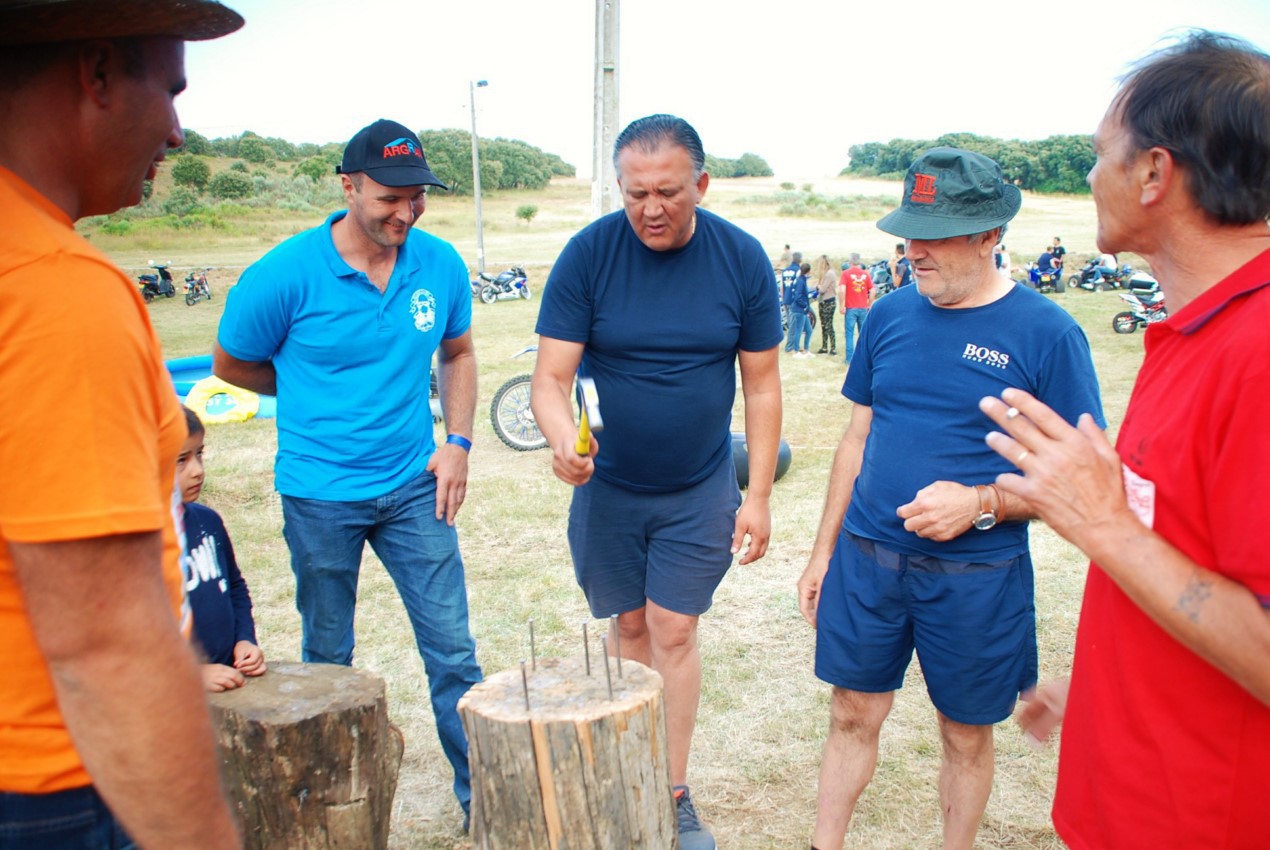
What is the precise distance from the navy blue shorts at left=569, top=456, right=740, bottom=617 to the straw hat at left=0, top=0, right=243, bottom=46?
90.5 inches

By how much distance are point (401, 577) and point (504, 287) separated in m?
24.2

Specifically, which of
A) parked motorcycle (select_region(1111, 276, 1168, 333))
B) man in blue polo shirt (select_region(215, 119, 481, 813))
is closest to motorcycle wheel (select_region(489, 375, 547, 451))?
man in blue polo shirt (select_region(215, 119, 481, 813))

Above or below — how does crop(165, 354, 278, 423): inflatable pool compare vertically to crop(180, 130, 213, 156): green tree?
below

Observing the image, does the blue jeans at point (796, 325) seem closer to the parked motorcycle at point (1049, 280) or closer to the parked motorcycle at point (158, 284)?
the parked motorcycle at point (1049, 280)

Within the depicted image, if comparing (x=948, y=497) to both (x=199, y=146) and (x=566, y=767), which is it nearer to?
(x=566, y=767)

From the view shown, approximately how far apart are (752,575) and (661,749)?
346 cm

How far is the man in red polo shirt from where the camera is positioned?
1.42m

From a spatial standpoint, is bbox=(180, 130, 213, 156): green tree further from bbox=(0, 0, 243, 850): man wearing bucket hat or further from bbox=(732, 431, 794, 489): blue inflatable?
bbox=(0, 0, 243, 850): man wearing bucket hat

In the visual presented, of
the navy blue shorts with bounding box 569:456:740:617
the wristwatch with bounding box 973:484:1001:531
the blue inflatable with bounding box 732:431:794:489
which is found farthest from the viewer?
the blue inflatable with bounding box 732:431:794:489

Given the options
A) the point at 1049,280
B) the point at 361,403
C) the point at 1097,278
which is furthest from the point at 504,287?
the point at 361,403

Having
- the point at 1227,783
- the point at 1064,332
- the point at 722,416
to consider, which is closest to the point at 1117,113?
the point at 1064,332

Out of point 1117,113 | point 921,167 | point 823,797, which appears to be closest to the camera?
point 1117,113

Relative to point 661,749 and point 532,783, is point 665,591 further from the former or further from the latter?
point 532,783

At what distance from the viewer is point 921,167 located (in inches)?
110
